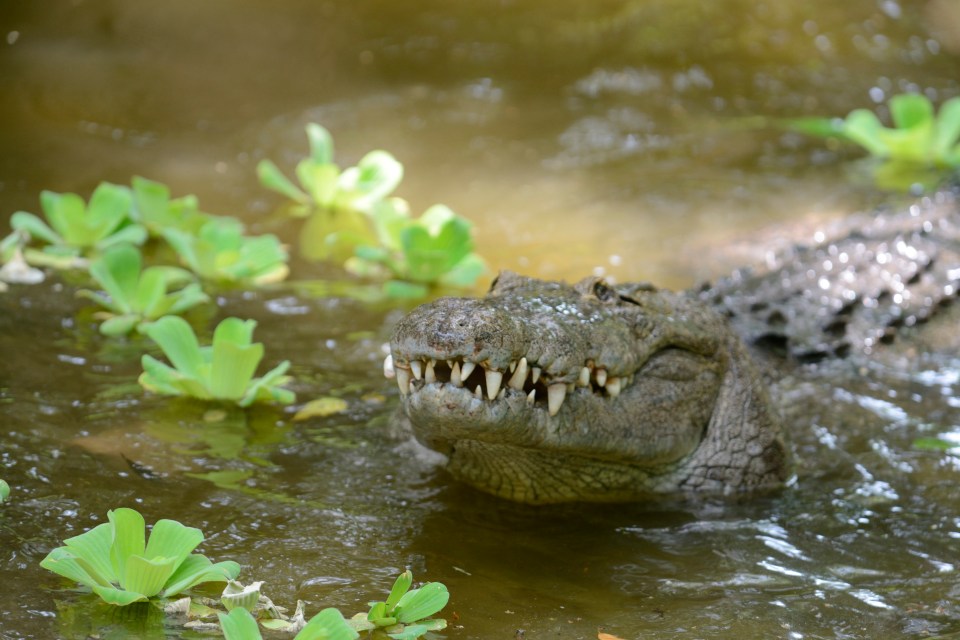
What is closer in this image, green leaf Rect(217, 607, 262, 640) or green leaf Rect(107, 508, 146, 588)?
green leaf Rect(217, 607, 262, 640)

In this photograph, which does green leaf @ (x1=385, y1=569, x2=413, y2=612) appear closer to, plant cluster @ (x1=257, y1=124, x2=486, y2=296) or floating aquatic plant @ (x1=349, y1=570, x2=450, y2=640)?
floating aquatic plant @ (x1=349, y1=570, x2=450, y2=640)

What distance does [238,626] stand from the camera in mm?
2209

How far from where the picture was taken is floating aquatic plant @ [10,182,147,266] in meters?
4.98

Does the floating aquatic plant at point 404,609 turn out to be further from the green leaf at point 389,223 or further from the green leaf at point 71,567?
the green leaf at point 389,223

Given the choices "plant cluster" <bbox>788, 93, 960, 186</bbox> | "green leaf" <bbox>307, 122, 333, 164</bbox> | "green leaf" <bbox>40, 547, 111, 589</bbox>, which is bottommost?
"green leaf" <bbox>40, 547, 111, 589</bbox>

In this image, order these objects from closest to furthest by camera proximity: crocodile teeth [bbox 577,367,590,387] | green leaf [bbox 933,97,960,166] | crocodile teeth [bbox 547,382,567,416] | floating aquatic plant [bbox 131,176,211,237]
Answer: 1. crocodile teeth [bbox 547,382,567,416]
2. crocodile teeth [bbox 577,367,590,387]
3. floating aquatic plant [bbox 131,176,211,237]
4. green leaf [bbox 933,97,960,166]

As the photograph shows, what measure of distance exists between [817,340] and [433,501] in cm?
216

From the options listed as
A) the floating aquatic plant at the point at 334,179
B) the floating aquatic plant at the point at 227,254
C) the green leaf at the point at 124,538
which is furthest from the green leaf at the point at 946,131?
the green leaf at the point at 124,538

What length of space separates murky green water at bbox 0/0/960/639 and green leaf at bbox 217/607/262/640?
0.24 metres

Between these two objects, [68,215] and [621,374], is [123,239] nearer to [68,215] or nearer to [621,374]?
[68,215]

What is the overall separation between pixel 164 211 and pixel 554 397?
3.06 meters

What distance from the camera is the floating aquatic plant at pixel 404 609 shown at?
248 cm

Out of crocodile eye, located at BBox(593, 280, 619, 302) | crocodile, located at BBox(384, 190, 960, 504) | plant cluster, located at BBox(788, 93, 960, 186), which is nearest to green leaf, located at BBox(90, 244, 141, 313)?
crocodile, located at BBox(384, 190, 960, 504)

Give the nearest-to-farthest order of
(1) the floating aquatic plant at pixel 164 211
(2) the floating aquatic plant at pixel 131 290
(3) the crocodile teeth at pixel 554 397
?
(3) the crocodile teeth at pixel 554 397 → (2) the floating aquatic plant at pixel 131 290 → (1) the floating aquatic plant at pixel 164 211
